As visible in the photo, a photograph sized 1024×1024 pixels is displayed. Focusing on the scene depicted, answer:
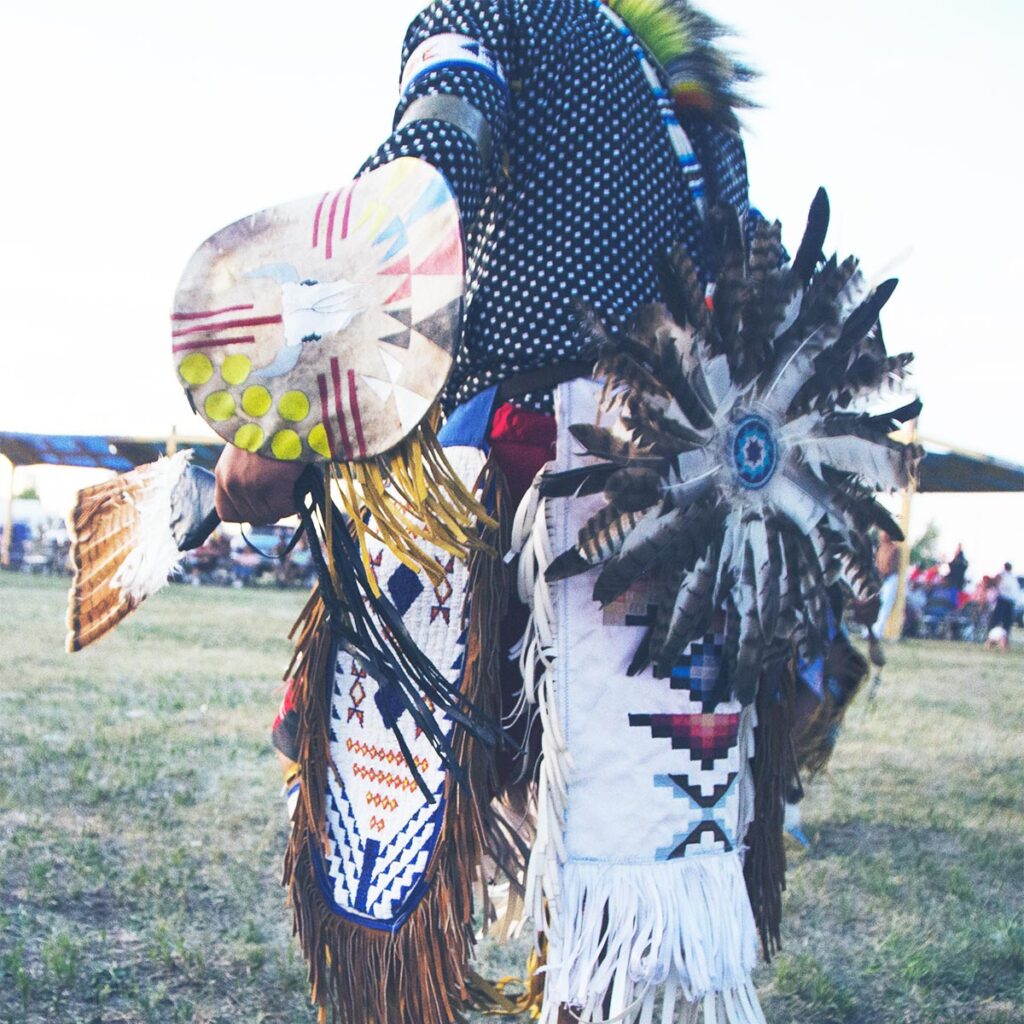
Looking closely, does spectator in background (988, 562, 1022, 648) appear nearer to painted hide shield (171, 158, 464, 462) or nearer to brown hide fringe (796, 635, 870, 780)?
brown hide fringe (796, 635, 870, 780)

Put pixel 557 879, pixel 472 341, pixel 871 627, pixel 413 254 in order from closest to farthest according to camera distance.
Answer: pixel 413 254 < pixel 557 879 < pixel 472 341 < pixel 871 627

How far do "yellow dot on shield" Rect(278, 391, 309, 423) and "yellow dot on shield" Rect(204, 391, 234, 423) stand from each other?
50 mm

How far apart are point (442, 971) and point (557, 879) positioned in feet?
0.62

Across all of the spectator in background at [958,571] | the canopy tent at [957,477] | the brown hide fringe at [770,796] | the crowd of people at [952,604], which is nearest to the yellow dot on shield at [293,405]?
the brown hide fringe at [770,796]

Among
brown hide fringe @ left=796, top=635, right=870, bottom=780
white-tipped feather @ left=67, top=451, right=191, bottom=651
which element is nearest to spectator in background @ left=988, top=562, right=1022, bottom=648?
brown hide fringe @ left=796, top=635, right=870, bottom=780

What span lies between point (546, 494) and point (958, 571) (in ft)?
55.6

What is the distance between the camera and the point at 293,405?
3.58ft

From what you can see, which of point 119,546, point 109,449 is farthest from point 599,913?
point 109,449

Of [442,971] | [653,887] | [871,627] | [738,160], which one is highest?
[738,160]

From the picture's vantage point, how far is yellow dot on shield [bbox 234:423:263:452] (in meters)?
1.09

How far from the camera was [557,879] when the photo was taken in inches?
48.2

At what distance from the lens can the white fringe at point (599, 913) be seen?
1.21 meters

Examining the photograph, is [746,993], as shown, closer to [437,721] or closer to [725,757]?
[725,757]

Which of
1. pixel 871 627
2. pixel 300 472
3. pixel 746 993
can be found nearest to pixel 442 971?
pixel 746 993
